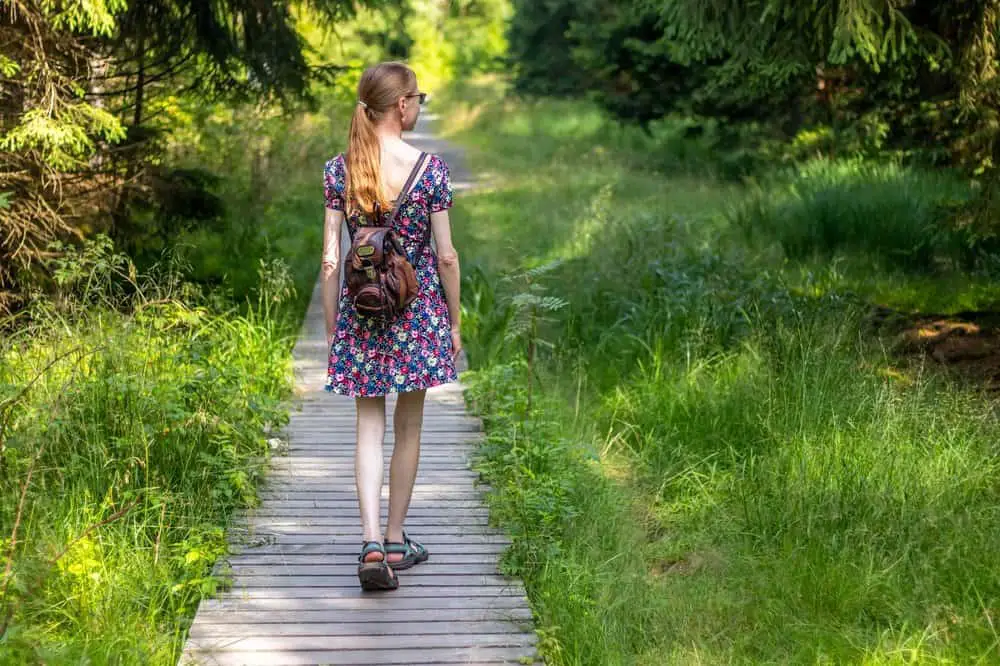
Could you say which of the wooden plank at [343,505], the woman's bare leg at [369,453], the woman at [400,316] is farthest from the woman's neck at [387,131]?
the wooden plank at [343,505]

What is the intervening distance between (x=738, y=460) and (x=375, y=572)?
2.43 metres

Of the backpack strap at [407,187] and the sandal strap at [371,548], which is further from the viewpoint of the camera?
the sandal strap at [371,548]

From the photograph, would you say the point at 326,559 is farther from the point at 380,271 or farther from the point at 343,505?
the point at 380,271

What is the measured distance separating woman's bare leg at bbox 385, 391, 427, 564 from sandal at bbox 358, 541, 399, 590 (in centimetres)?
25

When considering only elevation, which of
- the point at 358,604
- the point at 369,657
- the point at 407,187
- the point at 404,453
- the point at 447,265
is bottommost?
the point at 358,604

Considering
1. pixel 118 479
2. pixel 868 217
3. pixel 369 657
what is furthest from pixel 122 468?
pixel 868 217

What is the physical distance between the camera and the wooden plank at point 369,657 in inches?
171

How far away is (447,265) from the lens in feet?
16.4

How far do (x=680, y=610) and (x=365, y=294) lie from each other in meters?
1.77

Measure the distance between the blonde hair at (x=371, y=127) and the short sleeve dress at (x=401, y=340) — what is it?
0.49 ft

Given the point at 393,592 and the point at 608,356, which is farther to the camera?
the point at 608,356

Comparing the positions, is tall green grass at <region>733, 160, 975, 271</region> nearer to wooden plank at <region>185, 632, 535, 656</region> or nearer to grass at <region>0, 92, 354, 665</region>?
grass at <region>0, 92, 354, 665</region>

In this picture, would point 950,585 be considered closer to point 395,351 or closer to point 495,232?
point 395,351

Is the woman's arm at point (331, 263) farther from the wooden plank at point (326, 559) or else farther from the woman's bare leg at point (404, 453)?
the wooden plank at point (326, 559)
